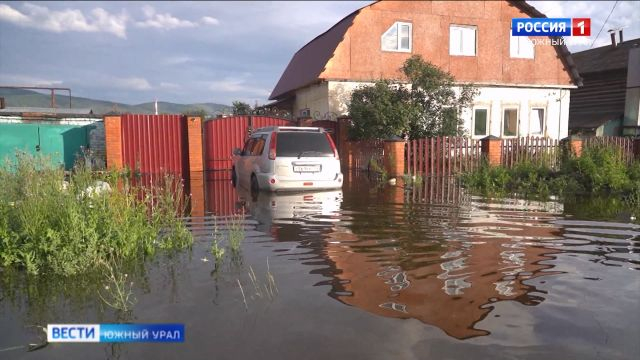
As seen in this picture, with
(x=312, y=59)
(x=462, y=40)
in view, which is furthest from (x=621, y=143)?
(x=312, y=59)

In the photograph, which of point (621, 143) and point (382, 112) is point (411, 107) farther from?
point (621, 143)

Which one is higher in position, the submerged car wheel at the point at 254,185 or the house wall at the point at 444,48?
the house wall at the point at 444,48

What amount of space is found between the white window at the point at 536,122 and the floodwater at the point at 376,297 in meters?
17.3

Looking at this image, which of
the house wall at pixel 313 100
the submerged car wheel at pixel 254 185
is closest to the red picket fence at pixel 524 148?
the house wall at pixel 313 100

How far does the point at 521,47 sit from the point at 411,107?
31.9ft

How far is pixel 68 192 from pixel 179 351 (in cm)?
337

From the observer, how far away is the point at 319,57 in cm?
2139

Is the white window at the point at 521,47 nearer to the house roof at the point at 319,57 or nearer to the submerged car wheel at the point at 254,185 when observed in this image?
the house roof at the point at 319,57

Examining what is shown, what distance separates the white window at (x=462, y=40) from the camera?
853 inches

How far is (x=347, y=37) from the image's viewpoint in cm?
1973

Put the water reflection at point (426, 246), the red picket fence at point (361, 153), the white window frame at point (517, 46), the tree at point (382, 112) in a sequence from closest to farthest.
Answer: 1. the water reflection at point (426, 246)
2. the red picket fence at point (361, 153)
3. the tree at point (382, 112)
4. the white window frame at point (517, 46)

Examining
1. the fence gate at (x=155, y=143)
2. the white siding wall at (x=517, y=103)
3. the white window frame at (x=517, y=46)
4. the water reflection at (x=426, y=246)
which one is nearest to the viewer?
the water reflection at (x=426, y=246)

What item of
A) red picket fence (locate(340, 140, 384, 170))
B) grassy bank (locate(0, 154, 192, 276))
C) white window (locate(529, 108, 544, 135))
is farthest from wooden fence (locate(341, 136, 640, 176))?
grassy bank (locate(0, 154, 192, 276))

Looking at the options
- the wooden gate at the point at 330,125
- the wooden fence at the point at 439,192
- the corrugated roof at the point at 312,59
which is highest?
the corrugated roof at the point at 312,59
